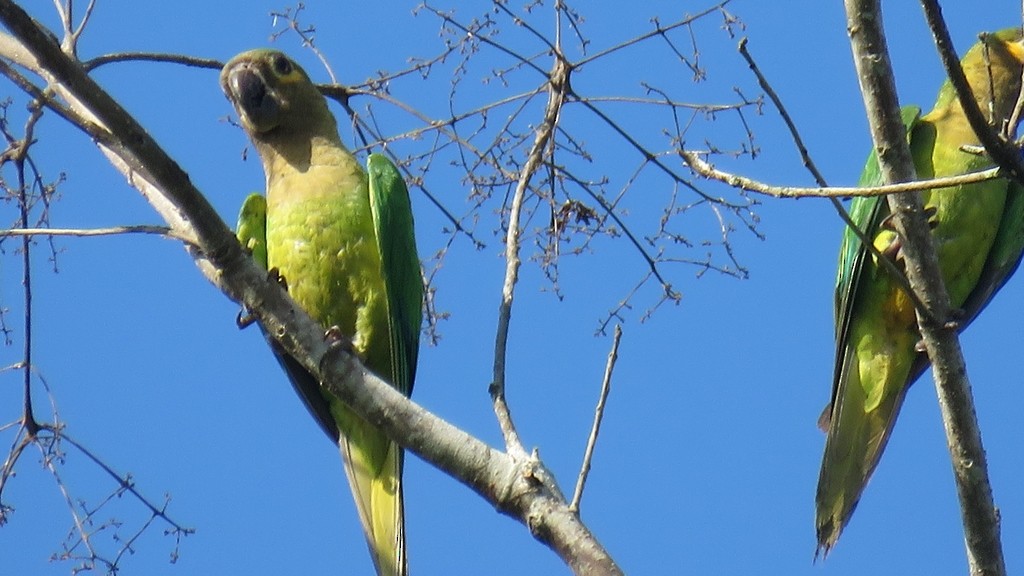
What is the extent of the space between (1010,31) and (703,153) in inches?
75.2

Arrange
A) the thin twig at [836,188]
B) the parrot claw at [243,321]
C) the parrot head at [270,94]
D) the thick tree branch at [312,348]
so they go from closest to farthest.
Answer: the thin twig at [836,188] < the thick tree branch at [312,348] < the parrot claw at [243,321] < the parrot head at [270,94]

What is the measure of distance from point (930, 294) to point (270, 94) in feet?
10.0

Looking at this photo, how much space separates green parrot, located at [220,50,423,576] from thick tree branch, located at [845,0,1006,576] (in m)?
2.06

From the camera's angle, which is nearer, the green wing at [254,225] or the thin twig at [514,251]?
the thin twig at [514,251]

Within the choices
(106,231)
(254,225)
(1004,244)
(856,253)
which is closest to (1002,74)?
(1004,244)

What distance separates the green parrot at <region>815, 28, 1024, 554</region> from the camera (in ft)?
14.6

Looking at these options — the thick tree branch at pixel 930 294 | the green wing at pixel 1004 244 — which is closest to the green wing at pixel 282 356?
the thick tree branch at pixel 930 294

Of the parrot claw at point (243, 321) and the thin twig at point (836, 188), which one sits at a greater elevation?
the parrot claw at point (243, 321)

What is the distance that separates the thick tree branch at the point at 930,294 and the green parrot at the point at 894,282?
4.02 feet

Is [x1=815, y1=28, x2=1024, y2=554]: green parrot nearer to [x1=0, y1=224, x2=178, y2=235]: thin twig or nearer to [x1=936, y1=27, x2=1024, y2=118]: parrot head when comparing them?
[x1=936, y1=27, x2=1024, y2=118]: parrot head

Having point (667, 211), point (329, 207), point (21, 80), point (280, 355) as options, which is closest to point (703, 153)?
point (667, 211)

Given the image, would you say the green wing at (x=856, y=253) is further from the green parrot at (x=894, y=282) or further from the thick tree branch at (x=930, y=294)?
the thick tree branch at (x=930, y=294)

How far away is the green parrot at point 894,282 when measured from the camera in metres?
4.44

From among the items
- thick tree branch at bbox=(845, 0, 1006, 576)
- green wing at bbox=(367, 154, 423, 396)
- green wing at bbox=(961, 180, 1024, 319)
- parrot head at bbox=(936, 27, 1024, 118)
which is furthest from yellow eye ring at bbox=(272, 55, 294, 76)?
green wing at bbox=(961, 180, 1024, 319)
